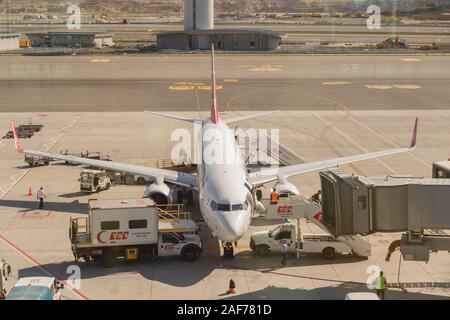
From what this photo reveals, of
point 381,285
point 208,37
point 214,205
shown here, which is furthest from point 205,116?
point 208,37

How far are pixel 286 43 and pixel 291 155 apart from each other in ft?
402

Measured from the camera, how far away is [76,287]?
35188 millimetres

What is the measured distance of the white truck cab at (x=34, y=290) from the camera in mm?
29062

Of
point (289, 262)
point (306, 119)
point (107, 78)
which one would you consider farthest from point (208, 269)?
point (107, 78)

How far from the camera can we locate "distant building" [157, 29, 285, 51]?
15512cm

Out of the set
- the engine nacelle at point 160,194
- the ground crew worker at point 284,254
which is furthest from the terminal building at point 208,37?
the ground crew worker at point 284,254

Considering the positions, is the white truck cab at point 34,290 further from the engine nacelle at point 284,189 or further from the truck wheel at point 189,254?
the engine nacelle at point 284,189

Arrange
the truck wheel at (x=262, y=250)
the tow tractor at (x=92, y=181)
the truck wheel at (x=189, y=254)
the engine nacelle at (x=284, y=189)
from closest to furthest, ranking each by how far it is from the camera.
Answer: the truck wheel at (x=189, y=254) < the truck wheel at (x=262, y=250) < the engine nacelle at (x=284, y=189) < the tow tractor at (x=92, y=181)

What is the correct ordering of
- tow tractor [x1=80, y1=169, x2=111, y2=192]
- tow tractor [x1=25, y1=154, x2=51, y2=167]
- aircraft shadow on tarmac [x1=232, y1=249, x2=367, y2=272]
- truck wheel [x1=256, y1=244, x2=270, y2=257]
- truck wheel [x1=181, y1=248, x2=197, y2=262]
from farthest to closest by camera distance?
1. tow tractor [x1=25, y1=154, x2=51, y2=167]
2. tow tractor [x1=80, y1=169, x2=111, y2=192]
3. truck wheel [x1=256, y1=244, x2=270, y2=257]
4. truck wheel [x1=181, y1=248, x2=197, y2=262]
5. aircraft shadow on tarmac [x1=232, y1=249, x2=367, y2=272]

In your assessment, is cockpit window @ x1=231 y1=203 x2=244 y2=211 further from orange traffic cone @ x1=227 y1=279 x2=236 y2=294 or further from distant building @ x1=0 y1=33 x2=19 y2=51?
distant building @ x1=0 y1=33 x2=19 y2=51

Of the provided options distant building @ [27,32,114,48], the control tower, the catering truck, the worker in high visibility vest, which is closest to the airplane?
the worker in high visibility vest

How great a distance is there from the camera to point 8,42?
167 m

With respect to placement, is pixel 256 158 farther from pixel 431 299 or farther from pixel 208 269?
Answer: pixel 431 299

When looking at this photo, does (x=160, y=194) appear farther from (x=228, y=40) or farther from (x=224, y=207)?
(x=228, y=40)
